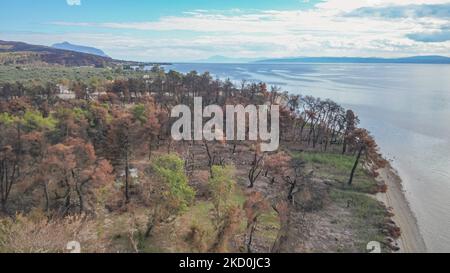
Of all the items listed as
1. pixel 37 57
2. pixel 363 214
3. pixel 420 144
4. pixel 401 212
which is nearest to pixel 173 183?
pixel 363 214

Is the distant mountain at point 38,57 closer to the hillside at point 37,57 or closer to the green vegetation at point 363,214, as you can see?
the hillside at point 37,57

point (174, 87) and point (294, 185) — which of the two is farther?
point (174, 87)

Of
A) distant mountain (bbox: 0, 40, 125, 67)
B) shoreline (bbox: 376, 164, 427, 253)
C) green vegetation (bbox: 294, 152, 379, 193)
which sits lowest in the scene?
shoreline (bbox: 376, 164, 427, 253)

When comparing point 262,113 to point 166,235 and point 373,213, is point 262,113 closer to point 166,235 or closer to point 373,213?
point 373,213

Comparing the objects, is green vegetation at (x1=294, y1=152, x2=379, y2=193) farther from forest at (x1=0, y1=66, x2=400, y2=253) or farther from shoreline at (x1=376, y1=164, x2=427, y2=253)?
shoreline at (x1=376, y1=164, x2=427, y2=253)

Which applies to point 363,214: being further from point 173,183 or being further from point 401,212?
point 173,183

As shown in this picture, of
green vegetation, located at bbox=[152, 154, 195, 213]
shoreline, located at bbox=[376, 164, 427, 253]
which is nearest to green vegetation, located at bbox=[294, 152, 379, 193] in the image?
shoreline, located at bbox=[376, 164, 427, 253]
